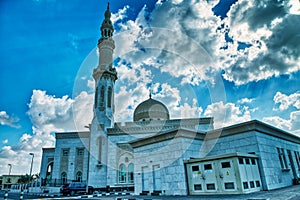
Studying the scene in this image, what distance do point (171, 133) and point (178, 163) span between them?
2.05m

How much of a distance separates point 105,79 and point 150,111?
868cm

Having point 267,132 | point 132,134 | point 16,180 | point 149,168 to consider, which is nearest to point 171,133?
point 149,168

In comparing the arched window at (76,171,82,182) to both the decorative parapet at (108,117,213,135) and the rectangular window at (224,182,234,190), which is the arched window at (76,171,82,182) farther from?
the rectangular window at (224,182,234,190)

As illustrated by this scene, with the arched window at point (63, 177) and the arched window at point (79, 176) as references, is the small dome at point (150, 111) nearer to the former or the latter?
the arched window at point (79, 176)

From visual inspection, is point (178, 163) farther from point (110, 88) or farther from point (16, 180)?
point (16, 180)

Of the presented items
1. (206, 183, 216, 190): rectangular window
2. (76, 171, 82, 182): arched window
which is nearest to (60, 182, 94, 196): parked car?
(76, 171, 82, 182): arched window

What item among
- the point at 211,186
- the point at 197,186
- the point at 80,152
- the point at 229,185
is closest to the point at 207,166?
the point at 211,186

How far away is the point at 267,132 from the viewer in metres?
15.4

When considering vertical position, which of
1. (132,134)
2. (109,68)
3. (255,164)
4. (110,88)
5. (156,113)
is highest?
(109,68)

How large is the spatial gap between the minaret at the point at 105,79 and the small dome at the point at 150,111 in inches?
184

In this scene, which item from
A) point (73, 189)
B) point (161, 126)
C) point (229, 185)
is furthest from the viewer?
point (161, 126)

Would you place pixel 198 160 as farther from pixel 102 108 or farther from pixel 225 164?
pixel 102 108

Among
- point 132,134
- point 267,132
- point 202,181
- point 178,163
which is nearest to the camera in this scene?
point 202,181

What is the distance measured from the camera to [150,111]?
3366 cm
